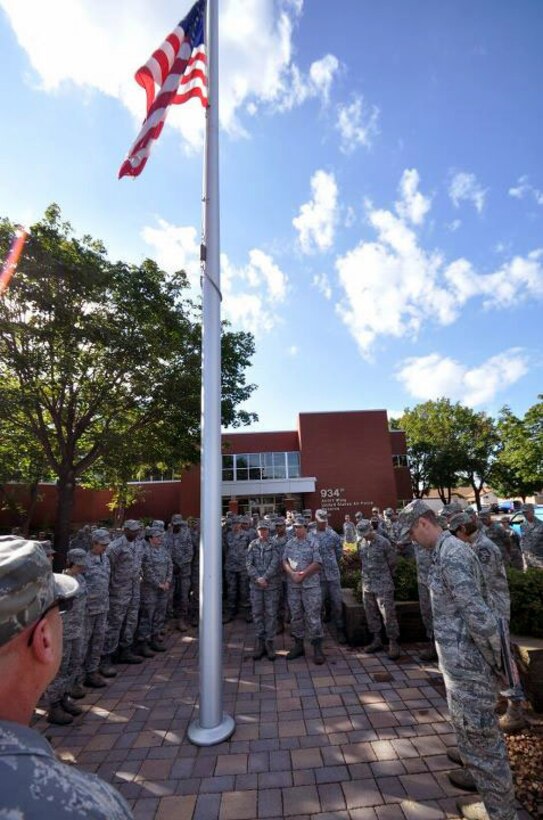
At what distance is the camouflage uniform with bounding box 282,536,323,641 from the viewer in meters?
6.23

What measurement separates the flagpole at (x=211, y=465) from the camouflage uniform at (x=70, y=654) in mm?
1661

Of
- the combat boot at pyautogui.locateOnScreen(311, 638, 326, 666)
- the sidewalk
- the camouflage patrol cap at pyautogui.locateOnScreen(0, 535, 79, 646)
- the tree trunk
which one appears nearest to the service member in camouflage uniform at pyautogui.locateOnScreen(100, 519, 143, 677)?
the sidewalk

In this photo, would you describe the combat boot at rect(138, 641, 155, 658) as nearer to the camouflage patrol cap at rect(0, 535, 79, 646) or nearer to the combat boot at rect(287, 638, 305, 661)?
the combat boot at rect(287, 638, 305, 661)

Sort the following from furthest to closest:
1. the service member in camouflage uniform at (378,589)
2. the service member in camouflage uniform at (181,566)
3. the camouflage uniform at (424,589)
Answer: the service member in camouflage uniform at (181,566) → the service member in camouflage uniform at (378,589) → the camouflage uniform at (424,589)

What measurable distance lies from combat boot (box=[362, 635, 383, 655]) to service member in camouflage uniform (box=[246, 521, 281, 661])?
1.44 m

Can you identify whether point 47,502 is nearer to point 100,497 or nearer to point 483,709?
point 100,497

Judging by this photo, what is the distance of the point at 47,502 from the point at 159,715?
27.3 metres

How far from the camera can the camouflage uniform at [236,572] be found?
357 inches

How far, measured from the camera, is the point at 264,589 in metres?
6.69

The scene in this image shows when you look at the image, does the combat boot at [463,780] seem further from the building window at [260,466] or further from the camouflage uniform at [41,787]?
the building window at [260,466]

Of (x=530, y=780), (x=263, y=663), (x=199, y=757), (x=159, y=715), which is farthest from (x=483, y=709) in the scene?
(x=263, y=663)

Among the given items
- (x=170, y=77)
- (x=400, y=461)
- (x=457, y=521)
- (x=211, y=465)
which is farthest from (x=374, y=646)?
(x=400, y=461)

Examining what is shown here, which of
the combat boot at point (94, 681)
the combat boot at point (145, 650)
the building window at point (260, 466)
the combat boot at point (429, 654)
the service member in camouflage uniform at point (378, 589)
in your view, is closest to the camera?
the combat boot at point (94, 681)

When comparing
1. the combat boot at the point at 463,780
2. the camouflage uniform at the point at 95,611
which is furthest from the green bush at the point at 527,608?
the camouflage uniform at the point at 95,611
